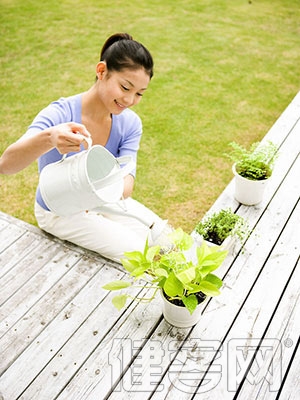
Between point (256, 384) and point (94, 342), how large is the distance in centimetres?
64

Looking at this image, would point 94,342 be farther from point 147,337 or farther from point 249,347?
point 249,347

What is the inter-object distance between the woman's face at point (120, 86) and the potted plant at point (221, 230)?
0.66 metres

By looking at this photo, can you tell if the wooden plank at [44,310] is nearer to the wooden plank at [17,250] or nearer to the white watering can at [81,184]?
the wooden plank at [17,250]

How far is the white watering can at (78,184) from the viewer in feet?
4.63

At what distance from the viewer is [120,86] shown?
1.71 m

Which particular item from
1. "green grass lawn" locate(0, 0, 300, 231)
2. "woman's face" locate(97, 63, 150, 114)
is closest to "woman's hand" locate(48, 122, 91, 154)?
"woman's face" locate(97, 63, 150, 114)

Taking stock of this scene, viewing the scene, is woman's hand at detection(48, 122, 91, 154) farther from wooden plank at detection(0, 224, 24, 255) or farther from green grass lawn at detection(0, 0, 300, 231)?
green grass lawn at detection(0, 0, 300, 231)

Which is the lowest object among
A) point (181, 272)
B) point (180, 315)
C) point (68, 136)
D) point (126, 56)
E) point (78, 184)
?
point (180, 315)

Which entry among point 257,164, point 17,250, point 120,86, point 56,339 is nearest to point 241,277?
point 257,164

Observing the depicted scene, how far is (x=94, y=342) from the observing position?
163 cm

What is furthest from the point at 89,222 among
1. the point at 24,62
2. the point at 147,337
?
the point at 24,62

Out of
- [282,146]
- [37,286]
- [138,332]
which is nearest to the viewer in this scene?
[138,332]

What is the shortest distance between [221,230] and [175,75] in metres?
2.70

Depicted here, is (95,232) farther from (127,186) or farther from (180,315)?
(180,315)
